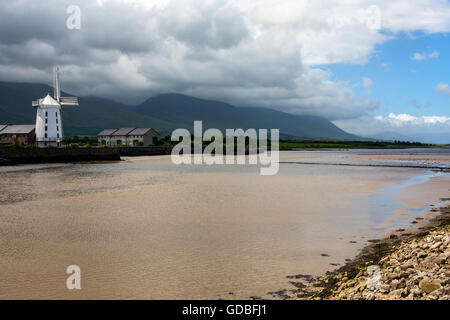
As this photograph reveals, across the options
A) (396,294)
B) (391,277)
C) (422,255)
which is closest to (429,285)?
(396,294)

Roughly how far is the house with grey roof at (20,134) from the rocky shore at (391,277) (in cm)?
11405

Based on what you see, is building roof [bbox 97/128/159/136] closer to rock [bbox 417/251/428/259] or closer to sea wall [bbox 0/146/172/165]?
sea wall [bbox 0/146/172/165]

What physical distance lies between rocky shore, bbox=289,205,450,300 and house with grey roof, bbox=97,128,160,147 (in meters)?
124

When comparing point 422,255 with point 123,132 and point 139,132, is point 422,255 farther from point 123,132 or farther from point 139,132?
point 123,132

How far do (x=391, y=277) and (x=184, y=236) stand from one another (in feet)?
30.5

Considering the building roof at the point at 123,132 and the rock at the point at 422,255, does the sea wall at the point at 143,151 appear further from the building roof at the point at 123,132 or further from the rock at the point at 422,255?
the rock at the point at 422,255

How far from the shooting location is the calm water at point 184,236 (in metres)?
10.6

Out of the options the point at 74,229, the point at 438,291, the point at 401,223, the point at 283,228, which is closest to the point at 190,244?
the point at 283,228

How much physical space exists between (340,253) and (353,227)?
4.57 metres

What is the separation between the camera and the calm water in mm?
10578

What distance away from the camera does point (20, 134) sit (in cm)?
11025

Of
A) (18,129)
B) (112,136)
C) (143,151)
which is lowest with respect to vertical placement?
(143,151)
